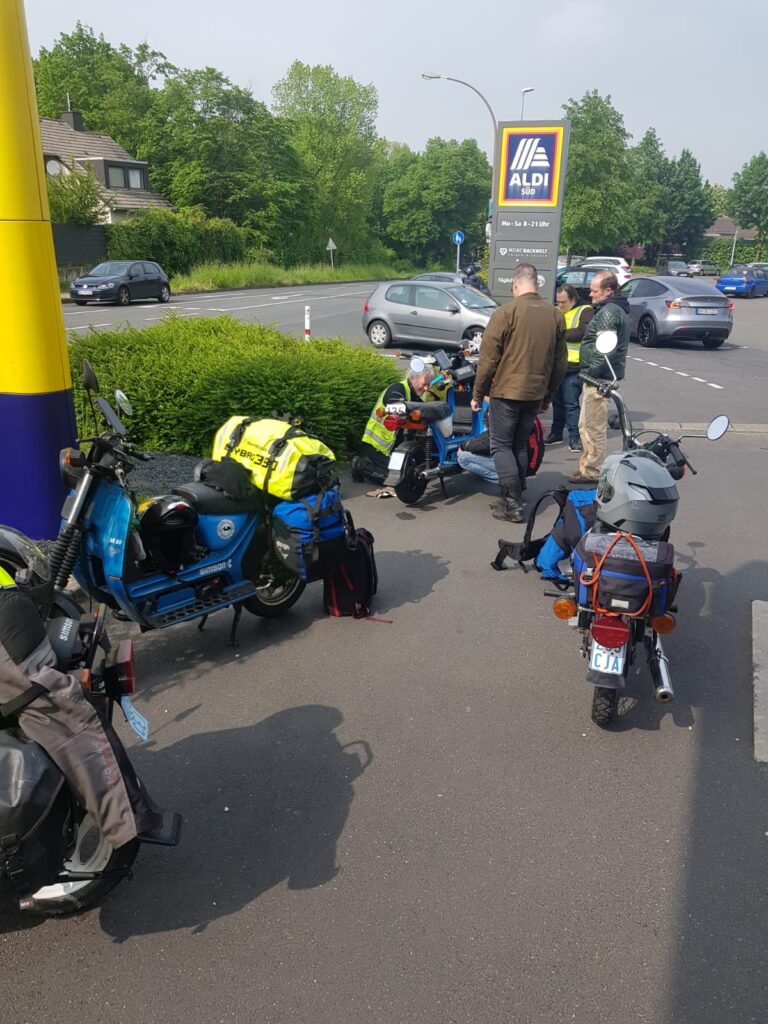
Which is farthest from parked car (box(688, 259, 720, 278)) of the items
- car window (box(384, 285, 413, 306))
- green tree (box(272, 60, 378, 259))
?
car window (box(384, 285, 413, 306))

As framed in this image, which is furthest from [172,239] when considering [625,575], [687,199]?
[687,199]

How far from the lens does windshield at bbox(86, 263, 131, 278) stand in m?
28.1

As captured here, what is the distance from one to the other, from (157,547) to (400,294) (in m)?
15.0

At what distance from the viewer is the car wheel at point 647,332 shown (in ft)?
66.6

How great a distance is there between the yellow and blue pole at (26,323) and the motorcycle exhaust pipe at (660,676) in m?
3.51

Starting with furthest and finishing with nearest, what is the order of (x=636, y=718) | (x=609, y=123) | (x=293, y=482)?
(x=609, y=123) → (x=293, y=482) → (x=636, y=718)

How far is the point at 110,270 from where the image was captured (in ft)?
92.9

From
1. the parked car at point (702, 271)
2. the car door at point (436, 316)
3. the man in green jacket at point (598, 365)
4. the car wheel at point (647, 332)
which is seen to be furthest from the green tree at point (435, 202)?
the man in green jacket at point (598, 365)

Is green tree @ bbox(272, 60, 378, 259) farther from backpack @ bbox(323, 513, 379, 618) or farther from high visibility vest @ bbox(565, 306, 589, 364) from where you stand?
backpack @ bbox(323, 513, 379, 618)

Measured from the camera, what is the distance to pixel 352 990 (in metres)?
2.54

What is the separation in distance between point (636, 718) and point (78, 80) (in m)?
71.4

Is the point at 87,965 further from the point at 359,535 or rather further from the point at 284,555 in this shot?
the point at 359,535

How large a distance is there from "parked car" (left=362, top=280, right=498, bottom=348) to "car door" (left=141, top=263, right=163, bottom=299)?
1337 cm

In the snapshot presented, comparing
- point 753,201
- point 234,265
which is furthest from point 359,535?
point 753,201
